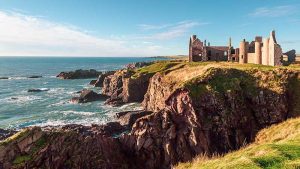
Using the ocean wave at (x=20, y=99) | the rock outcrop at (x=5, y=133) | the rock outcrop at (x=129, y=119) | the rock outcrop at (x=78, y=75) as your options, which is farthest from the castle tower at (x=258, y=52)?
the rock outcrop at (x=78, y=75)

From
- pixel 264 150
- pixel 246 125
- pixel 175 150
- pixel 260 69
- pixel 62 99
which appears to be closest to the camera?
pixel 264 150

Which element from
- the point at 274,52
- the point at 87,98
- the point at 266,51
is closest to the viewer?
the point at 274,52

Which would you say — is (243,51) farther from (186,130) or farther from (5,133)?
(5,133)

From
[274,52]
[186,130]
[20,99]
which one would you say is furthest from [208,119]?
[20,99]

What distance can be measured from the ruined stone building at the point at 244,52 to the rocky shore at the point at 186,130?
485 inches

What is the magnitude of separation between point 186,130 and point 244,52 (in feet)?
126

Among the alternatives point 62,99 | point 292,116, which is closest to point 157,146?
point 292,116

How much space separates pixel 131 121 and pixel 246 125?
75.8 ft

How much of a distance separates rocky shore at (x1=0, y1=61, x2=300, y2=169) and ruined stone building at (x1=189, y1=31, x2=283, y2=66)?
485 inches

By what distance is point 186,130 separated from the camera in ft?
120

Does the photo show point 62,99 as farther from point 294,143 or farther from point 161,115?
point 294,143

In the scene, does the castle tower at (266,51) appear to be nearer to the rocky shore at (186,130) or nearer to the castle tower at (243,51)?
the castle tower at (243,51)

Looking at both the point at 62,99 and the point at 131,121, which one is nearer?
the point at 131,121

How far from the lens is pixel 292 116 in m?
36.8
